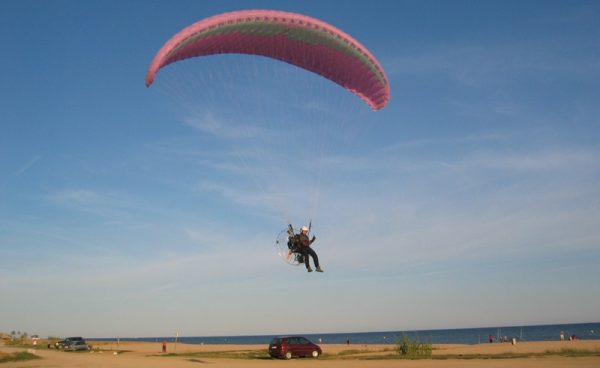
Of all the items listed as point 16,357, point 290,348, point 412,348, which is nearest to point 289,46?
point 412,348

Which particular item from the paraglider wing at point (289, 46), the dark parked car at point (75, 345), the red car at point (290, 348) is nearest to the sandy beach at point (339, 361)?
the red car at point (290, 348)

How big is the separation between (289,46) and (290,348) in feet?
47.1

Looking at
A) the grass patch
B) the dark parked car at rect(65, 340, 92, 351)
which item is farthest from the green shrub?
the dark parked car at rect(65, 340, 92, 351)

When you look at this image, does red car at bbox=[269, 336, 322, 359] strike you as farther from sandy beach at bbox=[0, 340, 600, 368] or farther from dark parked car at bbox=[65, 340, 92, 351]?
dark parked car at bbox=[65, 340, 92, 351]

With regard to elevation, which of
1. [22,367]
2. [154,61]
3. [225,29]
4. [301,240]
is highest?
[225,29]

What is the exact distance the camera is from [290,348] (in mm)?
24812

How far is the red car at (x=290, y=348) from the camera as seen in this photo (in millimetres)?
24625

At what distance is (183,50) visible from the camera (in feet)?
48.5

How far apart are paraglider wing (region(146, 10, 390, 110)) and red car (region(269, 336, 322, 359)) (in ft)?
40.5

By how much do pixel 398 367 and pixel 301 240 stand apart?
4744 millimetres

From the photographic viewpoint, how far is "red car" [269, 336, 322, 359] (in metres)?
24.6

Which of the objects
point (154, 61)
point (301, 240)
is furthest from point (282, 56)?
point (301, 240)

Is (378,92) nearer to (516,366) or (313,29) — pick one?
(313,29)

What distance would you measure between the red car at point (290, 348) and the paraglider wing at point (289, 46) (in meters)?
12.4
